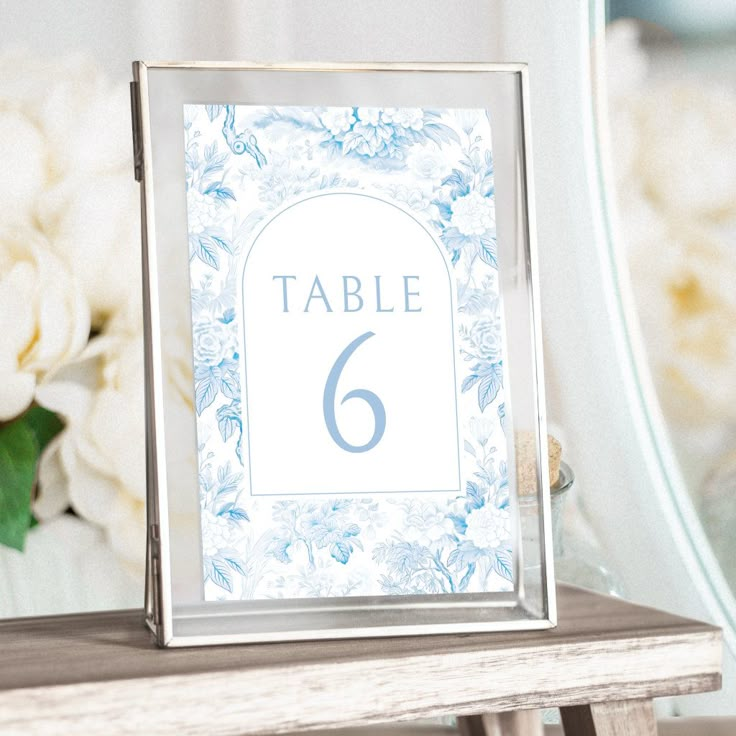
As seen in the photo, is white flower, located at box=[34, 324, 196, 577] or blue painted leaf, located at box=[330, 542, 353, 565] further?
white flower, located at box=[34, 324, 196, 577]

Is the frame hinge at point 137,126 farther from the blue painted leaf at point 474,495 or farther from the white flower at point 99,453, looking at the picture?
the white flower at point 99,453

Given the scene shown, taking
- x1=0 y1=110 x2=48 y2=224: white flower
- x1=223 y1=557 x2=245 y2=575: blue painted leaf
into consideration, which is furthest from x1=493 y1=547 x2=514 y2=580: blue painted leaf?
x1=0 y1=110 x2=48 y2=224: white flower

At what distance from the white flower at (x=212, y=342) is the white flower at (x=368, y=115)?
13 centimetres

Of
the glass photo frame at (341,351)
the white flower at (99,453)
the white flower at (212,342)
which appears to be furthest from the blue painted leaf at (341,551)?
the white flower at (99,453)

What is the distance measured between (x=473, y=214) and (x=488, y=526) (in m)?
0.16

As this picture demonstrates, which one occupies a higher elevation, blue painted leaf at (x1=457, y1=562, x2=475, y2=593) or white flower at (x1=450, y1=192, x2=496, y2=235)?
white flower at (x1=450, y1=192, x2=496, y2=235)

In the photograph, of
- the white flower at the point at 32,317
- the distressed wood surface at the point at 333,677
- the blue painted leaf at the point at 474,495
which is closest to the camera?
the distressed wood surface at the point at 333,677

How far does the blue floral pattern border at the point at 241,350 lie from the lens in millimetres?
443

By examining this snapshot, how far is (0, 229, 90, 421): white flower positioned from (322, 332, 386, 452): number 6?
1.36 feet

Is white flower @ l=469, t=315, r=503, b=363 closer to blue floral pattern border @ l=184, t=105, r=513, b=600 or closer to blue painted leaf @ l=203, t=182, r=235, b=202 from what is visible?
blue floral pattern border @ l=184, t=105, r=513, b=600

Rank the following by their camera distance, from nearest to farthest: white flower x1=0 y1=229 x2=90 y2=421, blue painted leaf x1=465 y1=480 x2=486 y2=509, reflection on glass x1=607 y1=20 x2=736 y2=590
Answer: blue painted leaf x1=465 y1=480 x2=486 y2=509
white flower x1=0 y1=229 x2=90 y2=421
reflection on glass x1=607 y1=20 x2=736 y2=590

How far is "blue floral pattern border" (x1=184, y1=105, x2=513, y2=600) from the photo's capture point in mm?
443

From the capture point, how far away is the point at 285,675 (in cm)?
38

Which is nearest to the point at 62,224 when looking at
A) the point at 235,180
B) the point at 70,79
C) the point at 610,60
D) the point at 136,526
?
the point at 70,79
